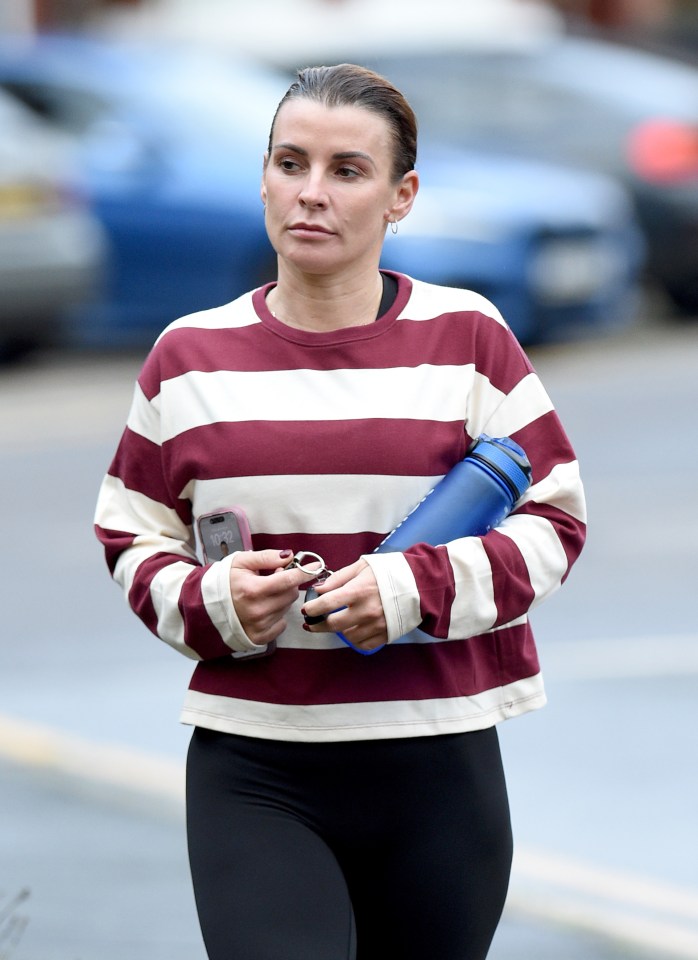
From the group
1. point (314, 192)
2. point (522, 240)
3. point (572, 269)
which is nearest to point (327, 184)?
point (314, 192)

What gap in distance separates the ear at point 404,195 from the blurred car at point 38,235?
8.61 metres

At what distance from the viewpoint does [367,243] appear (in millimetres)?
2746

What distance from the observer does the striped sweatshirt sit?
104 inches

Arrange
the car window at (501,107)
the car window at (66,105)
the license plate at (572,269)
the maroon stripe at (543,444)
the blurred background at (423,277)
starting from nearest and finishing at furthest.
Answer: the maroon stripe at (543,444) < the blurred background at (423,277) < the license plate at (572,269) < the car window at (66,105) < the car window at (501,107)

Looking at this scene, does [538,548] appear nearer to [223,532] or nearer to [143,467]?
[223,532]

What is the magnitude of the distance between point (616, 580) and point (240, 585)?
4924 mm

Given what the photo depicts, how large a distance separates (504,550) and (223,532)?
0.37 m

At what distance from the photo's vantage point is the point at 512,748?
552 cm

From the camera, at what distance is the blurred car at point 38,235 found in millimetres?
11211

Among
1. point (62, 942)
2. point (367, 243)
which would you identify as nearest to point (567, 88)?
point (62, 942)

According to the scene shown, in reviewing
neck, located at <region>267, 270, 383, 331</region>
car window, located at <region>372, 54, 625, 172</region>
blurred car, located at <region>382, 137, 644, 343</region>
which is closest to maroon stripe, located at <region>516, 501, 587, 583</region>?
neck, located at <region>267, 270, 383, 331</region>

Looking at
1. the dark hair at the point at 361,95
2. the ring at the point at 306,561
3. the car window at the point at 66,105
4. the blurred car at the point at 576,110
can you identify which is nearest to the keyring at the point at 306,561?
the ring at the point at 306,561

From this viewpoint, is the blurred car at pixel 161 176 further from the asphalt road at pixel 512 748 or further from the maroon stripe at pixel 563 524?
the maroon stripe at pixel 563 524

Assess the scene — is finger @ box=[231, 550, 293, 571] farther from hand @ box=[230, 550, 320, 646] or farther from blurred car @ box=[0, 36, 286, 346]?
blurred car @ box=[0, 36, 286, 346]
